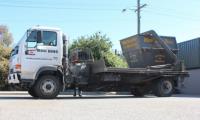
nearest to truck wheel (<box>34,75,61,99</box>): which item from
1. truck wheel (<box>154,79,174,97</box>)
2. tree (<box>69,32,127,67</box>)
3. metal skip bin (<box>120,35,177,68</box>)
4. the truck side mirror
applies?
the truck side mirror

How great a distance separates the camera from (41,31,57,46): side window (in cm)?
1775

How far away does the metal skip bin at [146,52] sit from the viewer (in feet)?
72.6

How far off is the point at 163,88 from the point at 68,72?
5.44 metres

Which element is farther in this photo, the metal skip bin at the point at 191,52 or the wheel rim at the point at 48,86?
the metal skip bin at the point at 191,52

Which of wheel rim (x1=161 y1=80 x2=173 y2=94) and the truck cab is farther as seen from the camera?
wheel rim (x1=161 y1=80 x2=173 y2=94)

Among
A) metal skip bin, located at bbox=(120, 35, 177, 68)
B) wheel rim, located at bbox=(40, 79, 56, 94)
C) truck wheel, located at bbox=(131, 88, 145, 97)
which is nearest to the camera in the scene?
wheel rim, located at bbox=(40, 79, 56, 94)

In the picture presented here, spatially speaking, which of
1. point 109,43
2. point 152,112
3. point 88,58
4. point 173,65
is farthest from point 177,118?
point 109,43

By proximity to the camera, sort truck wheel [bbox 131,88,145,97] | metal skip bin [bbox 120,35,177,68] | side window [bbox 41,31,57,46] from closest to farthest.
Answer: side window [bbox 41,31,57,46], truck wheel [bbox 131,88,145,97], metal skip bin [bbox 120,35,177,68]

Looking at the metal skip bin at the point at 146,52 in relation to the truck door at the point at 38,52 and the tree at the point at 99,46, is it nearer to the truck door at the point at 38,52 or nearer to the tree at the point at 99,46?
the truck door at the point at 38,52

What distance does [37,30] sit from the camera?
57.9ft

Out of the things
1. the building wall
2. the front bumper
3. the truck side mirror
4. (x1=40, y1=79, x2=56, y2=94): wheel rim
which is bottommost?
the building wall

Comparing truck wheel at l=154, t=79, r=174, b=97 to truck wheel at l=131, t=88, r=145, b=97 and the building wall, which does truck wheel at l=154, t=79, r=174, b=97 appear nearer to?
truck wheel at l=131, t=88, r=145, b=97

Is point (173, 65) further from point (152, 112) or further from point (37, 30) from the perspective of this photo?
point (152, 112)

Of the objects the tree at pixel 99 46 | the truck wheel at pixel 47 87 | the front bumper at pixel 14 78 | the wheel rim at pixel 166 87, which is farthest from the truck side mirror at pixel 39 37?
the tree at pixel 99 46
